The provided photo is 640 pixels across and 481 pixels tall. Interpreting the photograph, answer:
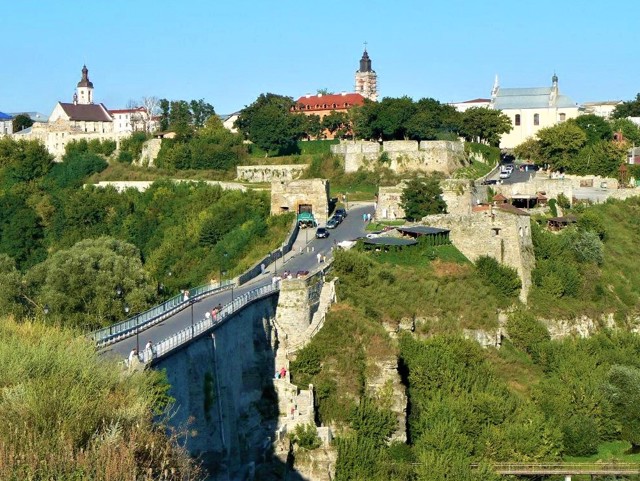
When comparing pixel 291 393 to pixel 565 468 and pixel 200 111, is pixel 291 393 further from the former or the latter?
pixel 200 111

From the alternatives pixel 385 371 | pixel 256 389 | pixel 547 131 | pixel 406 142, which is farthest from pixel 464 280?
pixel 547 131

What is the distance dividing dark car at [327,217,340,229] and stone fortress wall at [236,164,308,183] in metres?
14.0

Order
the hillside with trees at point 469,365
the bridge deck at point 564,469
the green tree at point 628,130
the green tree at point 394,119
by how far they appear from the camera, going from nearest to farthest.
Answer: the bridge deck at point 564,469 < the hillside with trees at point 469,365 < the green tree at point 394,119 < the green tree at point 628,130

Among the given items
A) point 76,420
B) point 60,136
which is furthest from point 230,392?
point 60,136

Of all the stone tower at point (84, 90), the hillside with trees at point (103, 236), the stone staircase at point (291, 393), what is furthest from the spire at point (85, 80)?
the stone staircase at point (291, 393)

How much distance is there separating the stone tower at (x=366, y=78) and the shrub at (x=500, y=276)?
8575cm

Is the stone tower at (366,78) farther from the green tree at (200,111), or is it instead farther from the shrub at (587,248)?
the shrub at (587,248)

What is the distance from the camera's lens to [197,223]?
57375 millimetres

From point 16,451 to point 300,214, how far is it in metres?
35.4

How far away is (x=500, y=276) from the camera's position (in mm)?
43750

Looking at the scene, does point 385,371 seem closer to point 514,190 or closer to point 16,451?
point 16,451

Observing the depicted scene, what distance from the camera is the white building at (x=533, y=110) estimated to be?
8725 cm

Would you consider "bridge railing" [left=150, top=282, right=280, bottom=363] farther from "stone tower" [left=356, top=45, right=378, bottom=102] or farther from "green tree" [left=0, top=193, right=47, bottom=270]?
"stone tower" [left=356, top=45, right=378, bottom=102]

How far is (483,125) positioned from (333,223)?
2596 cm
